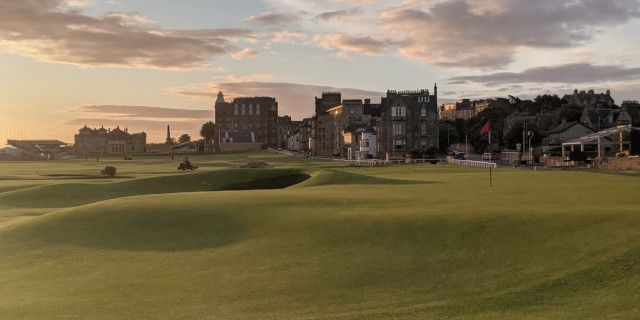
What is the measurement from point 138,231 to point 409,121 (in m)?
123

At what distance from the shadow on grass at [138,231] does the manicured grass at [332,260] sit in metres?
0.11

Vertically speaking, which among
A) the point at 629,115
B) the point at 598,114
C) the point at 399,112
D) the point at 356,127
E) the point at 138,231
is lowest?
the point at 138,231

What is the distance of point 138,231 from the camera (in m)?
30.6

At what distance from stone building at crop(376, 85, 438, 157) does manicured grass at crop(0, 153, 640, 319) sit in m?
111

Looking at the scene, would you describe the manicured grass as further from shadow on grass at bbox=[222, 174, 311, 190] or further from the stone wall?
the stone wall

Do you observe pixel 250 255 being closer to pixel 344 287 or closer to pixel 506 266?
pixel 344 287

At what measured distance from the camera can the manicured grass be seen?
18125 millimetres

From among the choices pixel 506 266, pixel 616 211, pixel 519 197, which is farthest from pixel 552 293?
pixel 519 197

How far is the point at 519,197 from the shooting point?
36.2 m

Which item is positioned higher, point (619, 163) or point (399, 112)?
point (399, 112)

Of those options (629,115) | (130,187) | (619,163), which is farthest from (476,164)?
(629,115)

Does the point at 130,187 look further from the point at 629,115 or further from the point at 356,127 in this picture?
the point at 629,115

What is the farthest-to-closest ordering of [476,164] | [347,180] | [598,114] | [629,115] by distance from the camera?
[598,114], [629,115], [476,164], [347,180]

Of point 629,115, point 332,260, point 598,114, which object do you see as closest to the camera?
point 332,260
